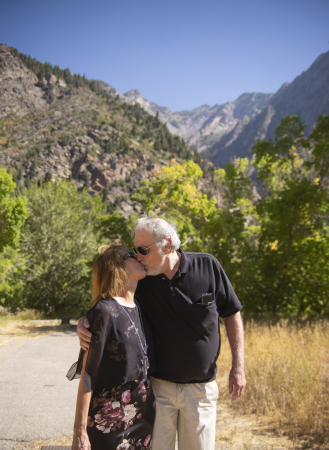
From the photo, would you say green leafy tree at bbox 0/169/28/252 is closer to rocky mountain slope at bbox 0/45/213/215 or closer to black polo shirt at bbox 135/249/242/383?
black polo shirt at bbox 135/249/242/383

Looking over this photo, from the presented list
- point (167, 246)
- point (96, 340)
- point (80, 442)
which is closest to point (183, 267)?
point (167, 246)

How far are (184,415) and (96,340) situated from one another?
0.88 m

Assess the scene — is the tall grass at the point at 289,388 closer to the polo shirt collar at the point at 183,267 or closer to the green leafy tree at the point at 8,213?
the polo shirt collar at the point at 183,267

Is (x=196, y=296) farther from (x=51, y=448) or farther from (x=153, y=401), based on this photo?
(x=51, y=448)

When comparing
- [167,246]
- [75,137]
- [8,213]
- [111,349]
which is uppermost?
[75,137]

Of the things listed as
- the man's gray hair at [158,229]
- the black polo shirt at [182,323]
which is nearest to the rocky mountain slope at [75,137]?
the man's gray hair at [158,229]

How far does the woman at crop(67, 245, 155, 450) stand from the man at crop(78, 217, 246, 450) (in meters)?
0.17

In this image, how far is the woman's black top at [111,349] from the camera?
5.13 ft

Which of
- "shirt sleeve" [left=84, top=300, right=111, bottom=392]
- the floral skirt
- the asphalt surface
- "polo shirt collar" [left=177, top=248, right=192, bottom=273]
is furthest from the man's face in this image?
the asphalt surface

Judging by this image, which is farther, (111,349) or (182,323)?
(182,323)

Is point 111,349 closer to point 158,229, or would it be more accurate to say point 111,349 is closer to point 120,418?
point 120,418

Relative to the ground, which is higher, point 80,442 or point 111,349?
point 111,349

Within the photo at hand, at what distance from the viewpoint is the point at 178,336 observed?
196 cm

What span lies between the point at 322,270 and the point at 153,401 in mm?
11368
